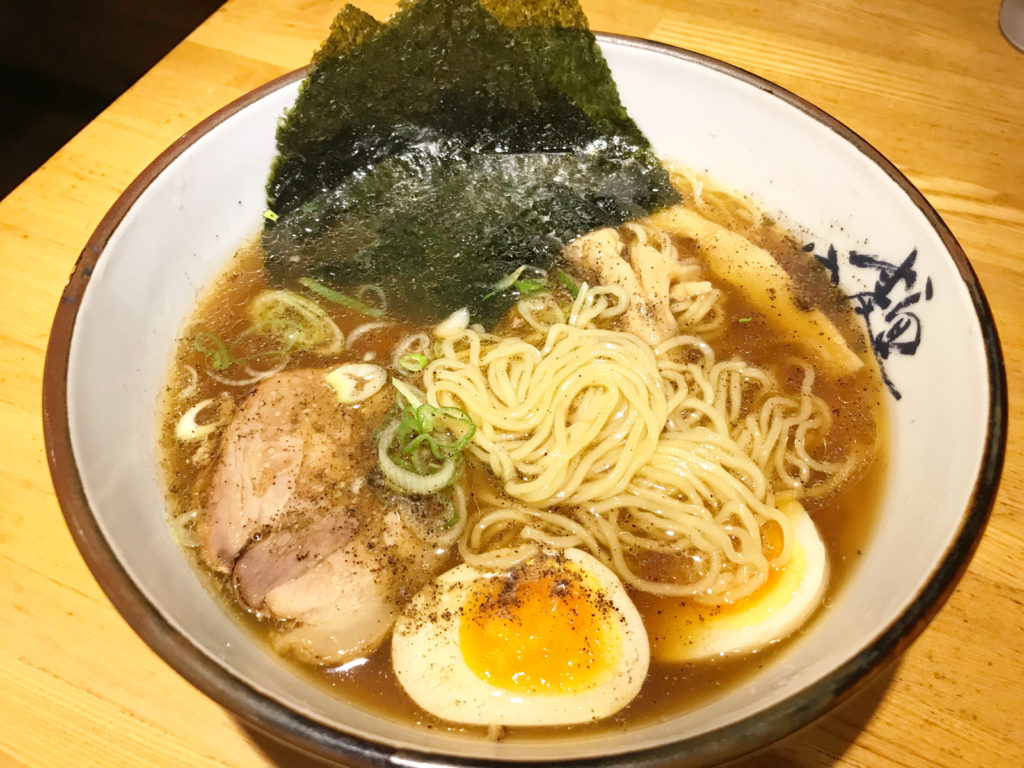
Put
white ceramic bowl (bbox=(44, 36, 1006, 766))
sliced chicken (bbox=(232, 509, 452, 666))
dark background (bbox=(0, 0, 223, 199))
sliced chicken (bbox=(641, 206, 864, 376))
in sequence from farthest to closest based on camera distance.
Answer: dark background (bbox=(0, 0, 223, 199)) < sliced chicken (bbox=(641, 206, 864, 376)) < sliced chicken (bbox=(232, 509, 452, 666)) < white ceramic bowl (bbox=(44, 36, 1006, 766))

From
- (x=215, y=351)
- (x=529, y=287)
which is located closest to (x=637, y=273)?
(x=529, y=287)

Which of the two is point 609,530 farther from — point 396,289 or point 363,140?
point 363,140

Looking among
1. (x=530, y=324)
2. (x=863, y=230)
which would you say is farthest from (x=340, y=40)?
(x=863, y=230)

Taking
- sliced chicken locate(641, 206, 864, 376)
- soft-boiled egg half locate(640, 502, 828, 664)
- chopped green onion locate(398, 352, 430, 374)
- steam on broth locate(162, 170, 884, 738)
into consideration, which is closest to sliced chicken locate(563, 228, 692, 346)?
steam on broth locate(162, 170, 884, 738)

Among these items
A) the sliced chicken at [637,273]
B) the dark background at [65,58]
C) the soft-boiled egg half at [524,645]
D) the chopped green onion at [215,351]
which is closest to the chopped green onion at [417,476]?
the soft-boiled egg half at [524,645]

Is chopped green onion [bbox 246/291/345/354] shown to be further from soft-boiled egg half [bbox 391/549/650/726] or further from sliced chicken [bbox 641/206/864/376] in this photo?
sliced chicken [bbox 641/206/864/376]
